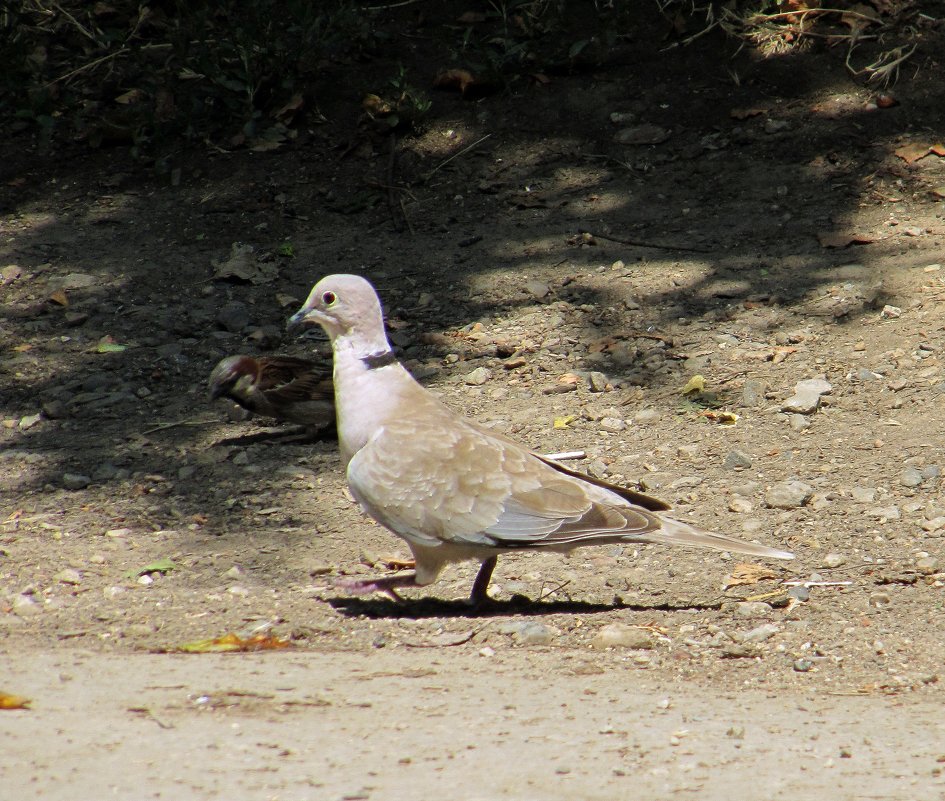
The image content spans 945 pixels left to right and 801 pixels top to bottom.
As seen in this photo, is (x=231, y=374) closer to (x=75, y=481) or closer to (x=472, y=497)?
(x=75, y=481)

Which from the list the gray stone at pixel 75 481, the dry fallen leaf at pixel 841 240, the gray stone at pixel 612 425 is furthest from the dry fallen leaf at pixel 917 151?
the gray stone at pixel 75 481

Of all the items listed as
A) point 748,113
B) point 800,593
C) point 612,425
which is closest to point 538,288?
point 612,425

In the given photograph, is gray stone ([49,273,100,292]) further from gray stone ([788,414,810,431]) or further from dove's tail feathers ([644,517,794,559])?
dove's tail feathers ([644,517,794,559])

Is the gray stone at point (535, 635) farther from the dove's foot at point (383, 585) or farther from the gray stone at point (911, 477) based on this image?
the gray stone at point (911, 477)

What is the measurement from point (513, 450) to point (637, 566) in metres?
0.69

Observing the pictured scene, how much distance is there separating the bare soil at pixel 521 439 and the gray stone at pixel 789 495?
31mm

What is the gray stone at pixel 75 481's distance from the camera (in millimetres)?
5215

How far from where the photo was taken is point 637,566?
14.9ft

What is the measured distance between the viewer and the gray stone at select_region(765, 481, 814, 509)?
479 centimetres

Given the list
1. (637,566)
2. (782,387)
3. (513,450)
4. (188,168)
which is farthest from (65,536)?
(188,168)

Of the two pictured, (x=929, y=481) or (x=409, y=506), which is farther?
(x=929, y=481)

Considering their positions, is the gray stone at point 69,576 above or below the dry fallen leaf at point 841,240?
below

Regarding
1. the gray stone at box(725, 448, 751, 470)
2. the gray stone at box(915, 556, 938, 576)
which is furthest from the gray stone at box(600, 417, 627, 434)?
the gray stone at box(915, 556, 938, 576)

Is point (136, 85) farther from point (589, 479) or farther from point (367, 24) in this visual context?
point (589, 479)
